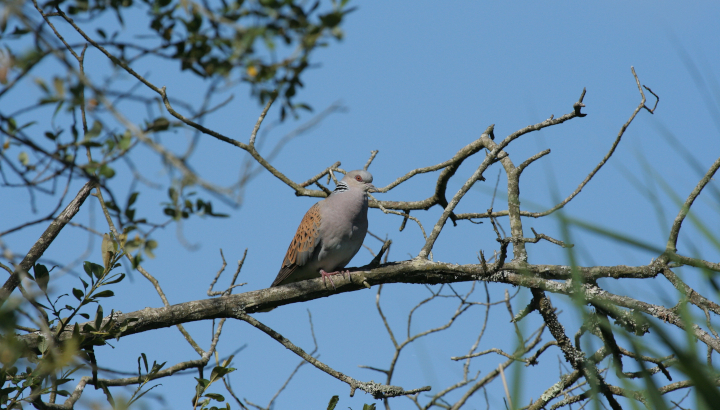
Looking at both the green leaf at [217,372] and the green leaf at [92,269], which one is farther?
the green leaf at [217,372]

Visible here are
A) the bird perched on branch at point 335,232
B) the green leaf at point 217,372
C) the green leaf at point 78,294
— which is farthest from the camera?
the bird perched on branch at point 335,232

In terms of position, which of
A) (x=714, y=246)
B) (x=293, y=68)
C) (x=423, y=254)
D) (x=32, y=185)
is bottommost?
(x=714, y=246)

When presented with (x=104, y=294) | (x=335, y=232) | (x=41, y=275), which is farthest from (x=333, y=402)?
(x=335, y=232)

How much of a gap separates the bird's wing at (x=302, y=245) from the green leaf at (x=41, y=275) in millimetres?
2659

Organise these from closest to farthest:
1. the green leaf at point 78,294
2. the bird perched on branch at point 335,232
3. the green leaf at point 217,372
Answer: the green leaf at point 78,294, the green leaf at point 217,372, the bird perched on branch at point 335,232

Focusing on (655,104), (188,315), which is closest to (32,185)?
(188,315)

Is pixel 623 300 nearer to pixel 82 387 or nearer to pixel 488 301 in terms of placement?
pixel 488 301

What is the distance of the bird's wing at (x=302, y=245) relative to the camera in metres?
5.26

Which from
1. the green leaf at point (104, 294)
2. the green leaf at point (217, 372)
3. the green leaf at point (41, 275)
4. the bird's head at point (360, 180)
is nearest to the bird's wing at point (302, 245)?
the bird's head at point (360, 180)

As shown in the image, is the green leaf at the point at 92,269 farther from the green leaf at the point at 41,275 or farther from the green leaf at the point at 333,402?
the green leaf at the point at 333,402

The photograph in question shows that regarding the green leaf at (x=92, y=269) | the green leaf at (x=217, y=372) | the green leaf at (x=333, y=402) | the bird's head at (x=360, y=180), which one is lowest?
the green leaf at (x=333, y=402)

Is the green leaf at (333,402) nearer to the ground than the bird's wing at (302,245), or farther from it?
nearer to the ground

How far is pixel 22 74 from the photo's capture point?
5.69ft

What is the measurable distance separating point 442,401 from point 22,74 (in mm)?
4141
